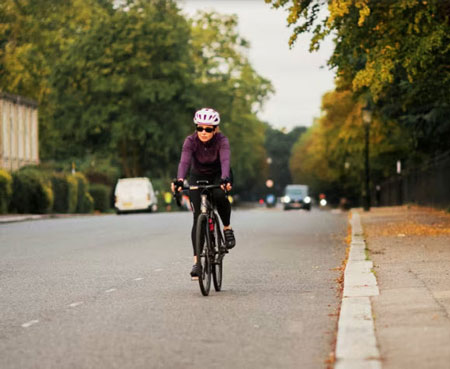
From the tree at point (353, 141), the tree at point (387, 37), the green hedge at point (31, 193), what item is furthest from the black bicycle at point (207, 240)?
the green hedge at point (31, 193)

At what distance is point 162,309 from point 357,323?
2.18 m

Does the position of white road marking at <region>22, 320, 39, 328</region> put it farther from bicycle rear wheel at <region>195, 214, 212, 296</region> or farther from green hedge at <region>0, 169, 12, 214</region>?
green hedge at <region>0, 169, 12, 214</region>

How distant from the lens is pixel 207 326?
8180mm

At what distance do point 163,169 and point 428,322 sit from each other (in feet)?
201

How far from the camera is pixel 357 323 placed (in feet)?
25.5

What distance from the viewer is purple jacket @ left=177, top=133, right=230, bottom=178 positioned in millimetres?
10527

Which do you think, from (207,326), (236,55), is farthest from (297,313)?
(236,55)

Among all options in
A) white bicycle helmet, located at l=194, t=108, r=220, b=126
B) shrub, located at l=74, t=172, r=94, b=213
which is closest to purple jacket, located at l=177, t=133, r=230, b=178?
white bicycle helmet, located at l=194, t=108, r=220, b=126

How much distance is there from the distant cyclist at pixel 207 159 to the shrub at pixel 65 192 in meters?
33.2

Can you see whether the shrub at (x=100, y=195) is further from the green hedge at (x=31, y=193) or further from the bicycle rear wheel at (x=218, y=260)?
the bicycle rear wheel at (x=218, y=260)

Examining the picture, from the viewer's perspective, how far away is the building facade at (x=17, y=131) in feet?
163

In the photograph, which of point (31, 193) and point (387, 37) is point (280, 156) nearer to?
point (31, 193)

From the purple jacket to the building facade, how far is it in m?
38.2

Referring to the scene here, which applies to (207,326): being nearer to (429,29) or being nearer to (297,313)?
(297,313)
